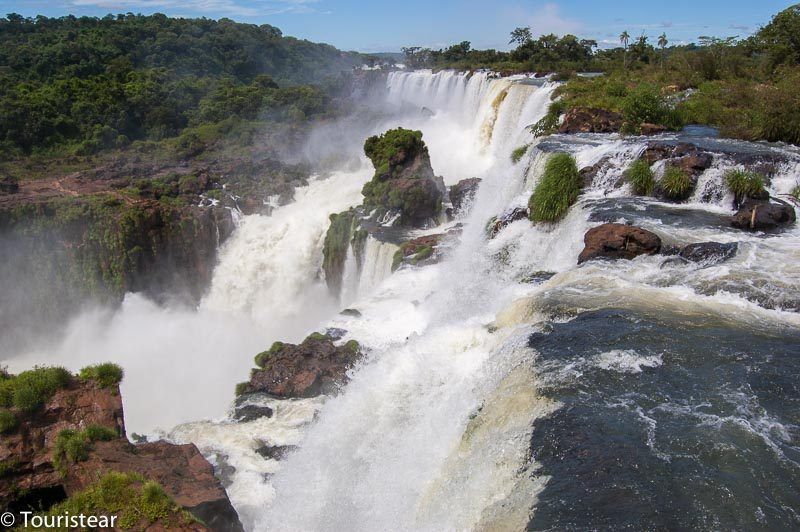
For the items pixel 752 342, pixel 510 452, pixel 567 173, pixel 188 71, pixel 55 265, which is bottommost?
pixel 55 265

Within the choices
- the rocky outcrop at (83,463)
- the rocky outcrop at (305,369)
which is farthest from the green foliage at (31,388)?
the rocky outcrop at (305,369)

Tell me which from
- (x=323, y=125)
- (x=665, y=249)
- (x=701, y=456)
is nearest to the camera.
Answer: (x=701, y=456)

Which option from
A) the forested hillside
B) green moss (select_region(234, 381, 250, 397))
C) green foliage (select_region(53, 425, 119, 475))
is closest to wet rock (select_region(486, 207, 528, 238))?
green moss (select_region(234, 381, 250, 397))

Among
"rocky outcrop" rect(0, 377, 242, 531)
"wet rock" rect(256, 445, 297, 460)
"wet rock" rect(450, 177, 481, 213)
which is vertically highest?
"wet rock" rect(450, 177, 481, 213)

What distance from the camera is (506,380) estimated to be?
28.8ft

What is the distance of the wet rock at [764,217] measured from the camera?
12422mm

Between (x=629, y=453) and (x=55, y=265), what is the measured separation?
996 inches

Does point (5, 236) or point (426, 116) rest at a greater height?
point (426, 116)

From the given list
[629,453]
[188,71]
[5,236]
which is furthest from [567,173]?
[188,71]

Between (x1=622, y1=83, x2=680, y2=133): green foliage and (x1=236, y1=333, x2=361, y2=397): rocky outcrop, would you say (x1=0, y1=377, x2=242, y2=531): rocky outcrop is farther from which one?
(x1=622, y1=83, x2=680, y2=133): green foliage

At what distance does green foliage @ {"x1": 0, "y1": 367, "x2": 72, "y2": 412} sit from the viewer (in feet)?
26.6

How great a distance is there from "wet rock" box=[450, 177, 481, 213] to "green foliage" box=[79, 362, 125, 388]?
14.7 metres

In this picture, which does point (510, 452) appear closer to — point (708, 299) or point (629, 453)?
point (629, 453)

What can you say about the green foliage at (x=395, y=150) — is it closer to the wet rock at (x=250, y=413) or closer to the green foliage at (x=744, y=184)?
the green foliage at (x=744, y=184)
